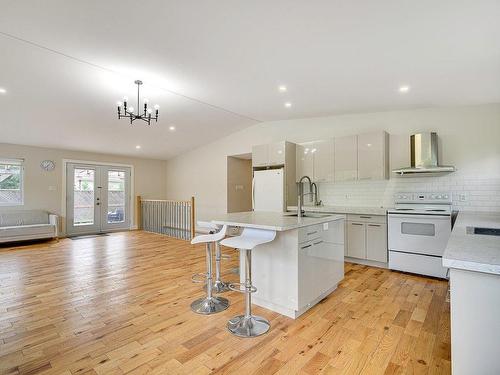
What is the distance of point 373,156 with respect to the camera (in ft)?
14.0

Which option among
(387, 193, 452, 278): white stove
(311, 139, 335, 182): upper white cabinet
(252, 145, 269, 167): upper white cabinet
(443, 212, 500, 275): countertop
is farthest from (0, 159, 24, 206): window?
(443, 212, 500, 275): countertop

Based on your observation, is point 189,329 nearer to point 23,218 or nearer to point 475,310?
point 475,310

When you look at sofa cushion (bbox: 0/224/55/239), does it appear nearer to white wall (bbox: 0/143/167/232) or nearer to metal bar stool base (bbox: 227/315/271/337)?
white wall (bbox: 0/143/167/232)

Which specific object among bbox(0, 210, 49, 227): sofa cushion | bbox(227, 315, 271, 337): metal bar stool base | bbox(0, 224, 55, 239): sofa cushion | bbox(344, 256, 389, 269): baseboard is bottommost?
bbox(227, 315, 271, 337): metal bar stool base

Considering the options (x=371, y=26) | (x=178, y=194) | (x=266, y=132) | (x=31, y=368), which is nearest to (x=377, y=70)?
(x=371, y=26)

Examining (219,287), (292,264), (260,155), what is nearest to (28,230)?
(219,287)

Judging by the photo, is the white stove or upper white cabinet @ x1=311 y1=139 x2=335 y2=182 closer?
the white stove

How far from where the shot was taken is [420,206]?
3875mm

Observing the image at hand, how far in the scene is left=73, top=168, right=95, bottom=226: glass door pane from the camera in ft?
23.5

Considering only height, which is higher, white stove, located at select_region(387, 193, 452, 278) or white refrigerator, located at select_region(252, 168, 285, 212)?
white refrigerator, located at select_region(252, 168, 285, 212)

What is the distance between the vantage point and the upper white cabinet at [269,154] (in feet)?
17.0

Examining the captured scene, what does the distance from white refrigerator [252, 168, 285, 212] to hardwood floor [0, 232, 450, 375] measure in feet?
6.23

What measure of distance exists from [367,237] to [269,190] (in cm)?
202

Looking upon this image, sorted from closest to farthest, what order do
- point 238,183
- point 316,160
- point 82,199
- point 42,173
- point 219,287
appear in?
1. point 219,287
2. point 316,160
3. point 42,173
4. point 82,199
5. point 238,183
